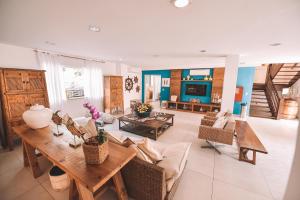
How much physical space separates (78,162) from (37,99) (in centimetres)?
269

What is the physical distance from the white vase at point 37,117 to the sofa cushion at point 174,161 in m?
1.82

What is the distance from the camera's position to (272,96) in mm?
5984

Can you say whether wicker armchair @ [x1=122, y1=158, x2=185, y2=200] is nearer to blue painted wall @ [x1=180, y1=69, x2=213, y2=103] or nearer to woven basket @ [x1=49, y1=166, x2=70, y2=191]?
woven basket @ [x1=49, y1=166, x2=70, y2=191]

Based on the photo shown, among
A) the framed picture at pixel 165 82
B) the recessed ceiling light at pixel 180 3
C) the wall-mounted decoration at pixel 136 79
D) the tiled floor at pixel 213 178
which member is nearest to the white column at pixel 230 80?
the tiled floor at pixel 213 178

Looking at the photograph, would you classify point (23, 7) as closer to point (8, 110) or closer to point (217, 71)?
point (8, 110)

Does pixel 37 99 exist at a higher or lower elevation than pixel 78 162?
higher

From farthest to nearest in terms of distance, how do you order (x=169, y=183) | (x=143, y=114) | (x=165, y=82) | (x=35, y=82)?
1. (x=165, y=82)
2. (x=143, y=114)
3. (x=35, y=82)
4. (x=169, y=183)

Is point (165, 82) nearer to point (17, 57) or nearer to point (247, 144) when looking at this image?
point (247, 144)

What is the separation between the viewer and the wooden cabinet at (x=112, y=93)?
Result: 5109 mm

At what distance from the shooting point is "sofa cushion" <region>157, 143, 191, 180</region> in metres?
1.39

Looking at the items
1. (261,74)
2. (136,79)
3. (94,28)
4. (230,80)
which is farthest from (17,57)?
(261,74)

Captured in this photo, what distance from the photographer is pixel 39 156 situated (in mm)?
2250

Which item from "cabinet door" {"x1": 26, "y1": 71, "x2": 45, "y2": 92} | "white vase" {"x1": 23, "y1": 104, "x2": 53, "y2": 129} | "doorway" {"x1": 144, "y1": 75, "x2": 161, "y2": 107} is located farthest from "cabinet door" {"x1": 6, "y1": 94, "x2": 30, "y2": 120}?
"doorway" {"x1": 144, "y1": 75, "x2": 161, "y2": 107}

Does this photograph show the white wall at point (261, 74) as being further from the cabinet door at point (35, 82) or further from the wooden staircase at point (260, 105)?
the cabinet door at point (35, 82)
